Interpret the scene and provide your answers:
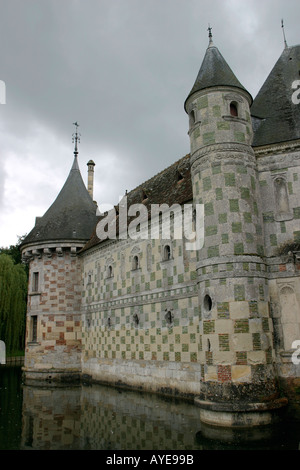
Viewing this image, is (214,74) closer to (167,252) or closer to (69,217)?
(167,252)

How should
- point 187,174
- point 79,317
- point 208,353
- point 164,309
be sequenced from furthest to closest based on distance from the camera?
point 79,317 → point 187,174 → point 164,309 → point 208,353

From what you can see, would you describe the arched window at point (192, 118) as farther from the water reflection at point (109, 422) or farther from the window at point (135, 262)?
the water reflection at point (109, 422)

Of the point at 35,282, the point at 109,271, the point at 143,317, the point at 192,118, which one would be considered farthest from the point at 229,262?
the point at 35,282

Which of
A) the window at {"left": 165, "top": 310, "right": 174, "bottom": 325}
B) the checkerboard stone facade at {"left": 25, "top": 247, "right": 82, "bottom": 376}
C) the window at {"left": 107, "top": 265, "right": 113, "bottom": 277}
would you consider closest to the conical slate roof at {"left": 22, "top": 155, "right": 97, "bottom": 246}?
the checkerboard stone facade at {"left": 25, "top": 247, "right": 82, "bottom": 376}

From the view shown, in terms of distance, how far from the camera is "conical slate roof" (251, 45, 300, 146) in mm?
14023

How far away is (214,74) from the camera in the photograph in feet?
46.8

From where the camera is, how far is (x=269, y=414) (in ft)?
36.4

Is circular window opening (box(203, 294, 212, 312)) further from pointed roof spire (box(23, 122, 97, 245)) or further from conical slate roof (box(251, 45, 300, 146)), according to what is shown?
pointed roof spire (box(23, 122, 97, 245))

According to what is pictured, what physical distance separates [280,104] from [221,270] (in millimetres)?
7160

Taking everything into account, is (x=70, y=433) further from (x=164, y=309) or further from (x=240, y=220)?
(x=240, y=220)

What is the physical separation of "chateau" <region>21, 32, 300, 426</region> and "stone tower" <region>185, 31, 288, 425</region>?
0.11ft
